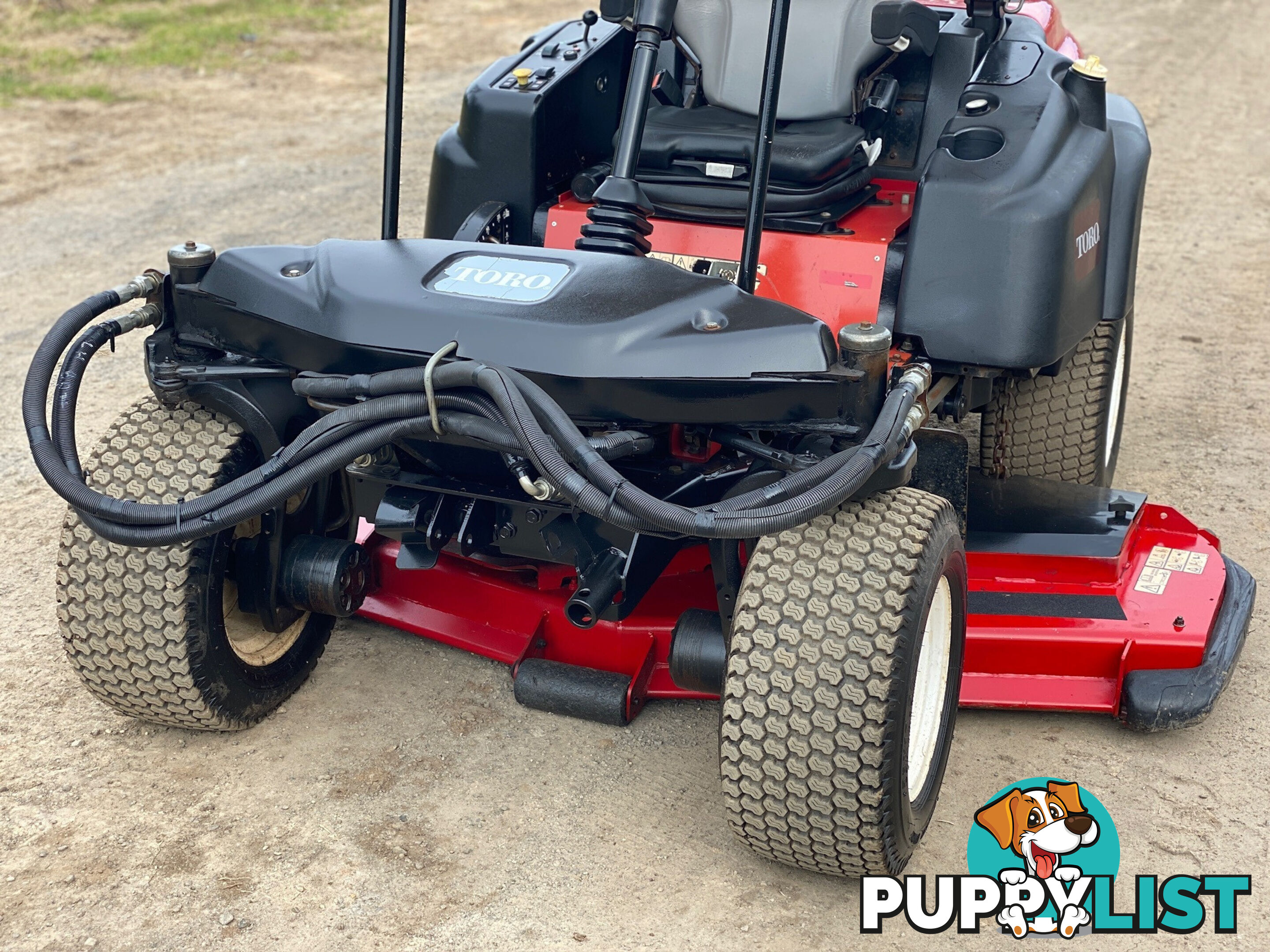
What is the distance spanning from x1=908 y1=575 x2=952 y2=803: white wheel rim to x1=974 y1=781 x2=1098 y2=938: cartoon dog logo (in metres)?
0.20

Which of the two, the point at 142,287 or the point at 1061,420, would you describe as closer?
the point at 142,287

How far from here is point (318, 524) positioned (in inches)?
128

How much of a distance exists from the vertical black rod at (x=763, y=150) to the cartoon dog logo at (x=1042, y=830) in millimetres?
Result: 1206

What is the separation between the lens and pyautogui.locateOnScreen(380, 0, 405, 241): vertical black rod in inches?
118

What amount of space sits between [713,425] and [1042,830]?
3.70ft

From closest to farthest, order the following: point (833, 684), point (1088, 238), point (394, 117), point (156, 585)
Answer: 1. point (833, 684)
2. point (156, 585)
3. point (394, 117)
4. point (1088, 238)

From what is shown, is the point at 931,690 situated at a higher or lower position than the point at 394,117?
lower

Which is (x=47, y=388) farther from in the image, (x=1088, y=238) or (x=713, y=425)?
(x=1088, y=238)

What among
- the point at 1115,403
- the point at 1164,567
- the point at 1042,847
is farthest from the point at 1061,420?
the point at 1042,847

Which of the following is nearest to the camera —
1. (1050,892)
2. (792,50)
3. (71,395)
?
(71,395)

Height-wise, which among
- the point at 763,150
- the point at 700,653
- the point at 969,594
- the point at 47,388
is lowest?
the point at 969,594

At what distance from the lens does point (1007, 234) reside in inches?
119

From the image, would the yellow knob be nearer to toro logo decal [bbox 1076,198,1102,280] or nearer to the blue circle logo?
toro logo decal [bbox 1076,198,1102,280]

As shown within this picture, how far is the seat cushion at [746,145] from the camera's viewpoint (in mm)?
3355
